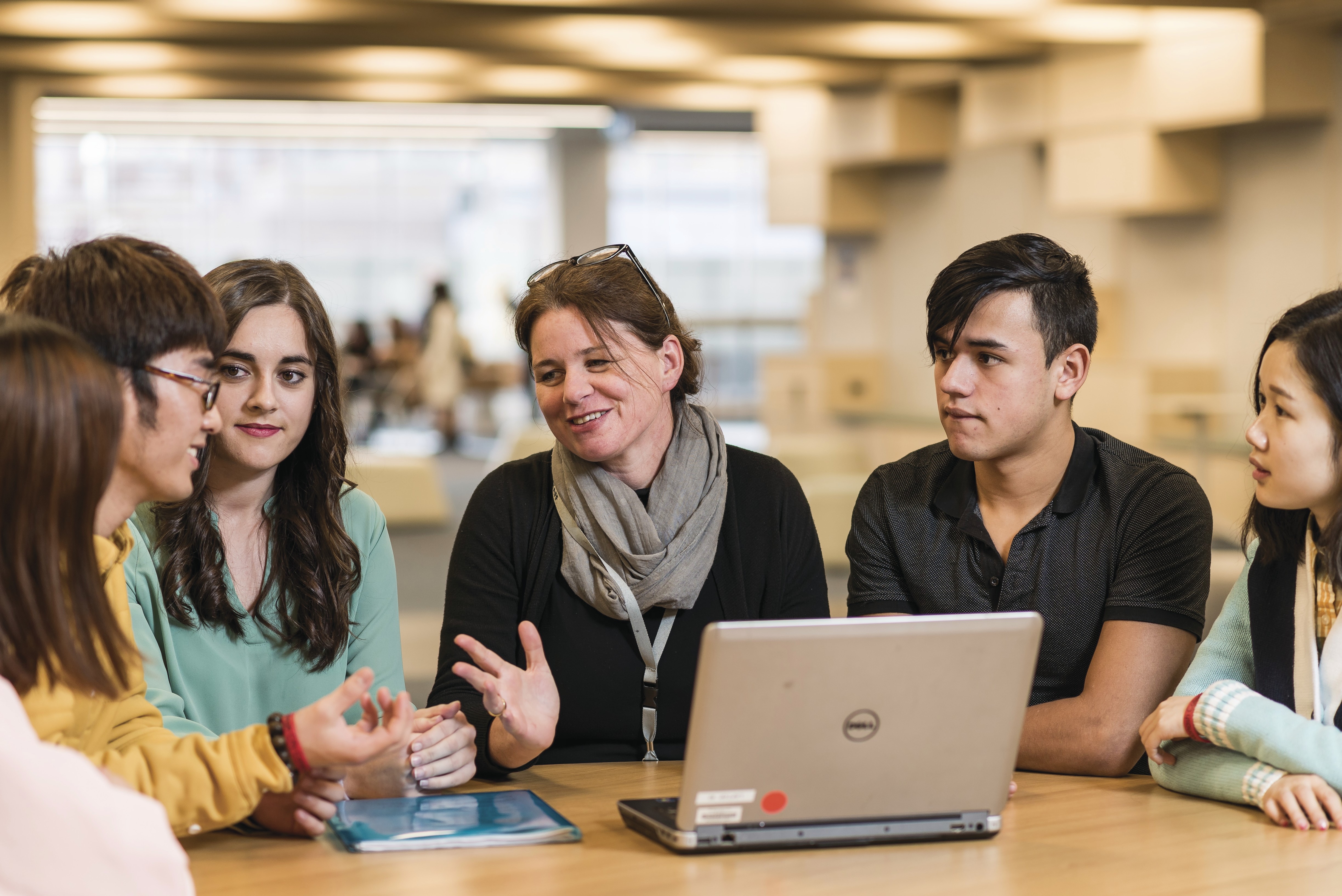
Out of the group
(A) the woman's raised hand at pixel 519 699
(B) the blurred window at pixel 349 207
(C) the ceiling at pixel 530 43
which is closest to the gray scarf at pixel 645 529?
(A) the woman's raised hand at pixel 519 699

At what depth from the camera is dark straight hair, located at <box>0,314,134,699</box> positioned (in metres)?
1.26

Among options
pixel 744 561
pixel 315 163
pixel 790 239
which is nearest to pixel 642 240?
pixel 790 239

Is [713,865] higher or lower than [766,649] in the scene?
lower

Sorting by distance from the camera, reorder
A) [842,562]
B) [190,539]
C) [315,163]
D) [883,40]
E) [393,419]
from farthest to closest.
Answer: [315,163] < [393,419] < [842,562] < [883,40] < [190,539]

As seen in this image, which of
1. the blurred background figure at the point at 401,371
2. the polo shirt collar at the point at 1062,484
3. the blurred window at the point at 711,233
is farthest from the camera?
the blurred window at the point at 711,233

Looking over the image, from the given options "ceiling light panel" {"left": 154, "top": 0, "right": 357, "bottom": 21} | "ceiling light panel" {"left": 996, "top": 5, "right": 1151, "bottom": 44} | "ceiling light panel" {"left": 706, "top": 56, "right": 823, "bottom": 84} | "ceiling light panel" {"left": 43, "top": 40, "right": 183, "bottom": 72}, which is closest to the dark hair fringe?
"ceiling light panel" {"left": 154, "top": 0, "right": 357, "bottom": 21}

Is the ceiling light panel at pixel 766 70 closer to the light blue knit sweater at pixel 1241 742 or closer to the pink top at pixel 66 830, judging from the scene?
the light blue knit sweater at pixel 1241 742

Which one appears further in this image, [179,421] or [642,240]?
[642,240]

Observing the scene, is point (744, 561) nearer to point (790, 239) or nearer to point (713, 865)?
point (713, 865)

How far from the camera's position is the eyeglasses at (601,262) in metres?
2.29

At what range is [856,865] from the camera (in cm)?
152

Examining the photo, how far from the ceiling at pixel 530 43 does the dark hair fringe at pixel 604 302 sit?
157 inches

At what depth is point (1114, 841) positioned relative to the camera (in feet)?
5.38

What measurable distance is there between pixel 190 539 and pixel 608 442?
0.68 m
